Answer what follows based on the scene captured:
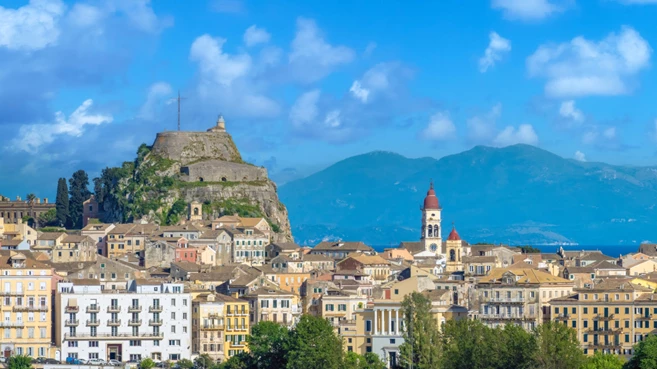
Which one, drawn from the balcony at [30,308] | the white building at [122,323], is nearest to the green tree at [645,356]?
the white building at [122,323]

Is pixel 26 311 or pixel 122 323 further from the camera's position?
pixel 122 323

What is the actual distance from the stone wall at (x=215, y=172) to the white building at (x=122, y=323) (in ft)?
250

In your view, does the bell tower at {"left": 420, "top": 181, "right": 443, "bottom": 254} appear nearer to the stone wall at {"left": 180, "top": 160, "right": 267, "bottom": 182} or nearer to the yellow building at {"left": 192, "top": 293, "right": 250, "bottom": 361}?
the stone wall at {"left": 180, "top": 160, "right": 267, "bottom": 182}

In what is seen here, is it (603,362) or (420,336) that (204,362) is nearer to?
(420,336)

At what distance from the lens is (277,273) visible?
466ft

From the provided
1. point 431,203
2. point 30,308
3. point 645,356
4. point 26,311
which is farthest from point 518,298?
point 431,203

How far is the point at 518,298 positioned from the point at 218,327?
2430 centimetres

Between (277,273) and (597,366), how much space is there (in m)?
49.1

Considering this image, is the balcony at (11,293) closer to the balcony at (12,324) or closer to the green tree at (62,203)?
the balcony at (12,324)

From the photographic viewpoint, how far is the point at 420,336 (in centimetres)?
10512

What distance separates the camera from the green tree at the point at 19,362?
106375mm

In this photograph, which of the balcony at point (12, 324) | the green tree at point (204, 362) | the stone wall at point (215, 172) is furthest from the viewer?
the stone wall at point (215, 172)

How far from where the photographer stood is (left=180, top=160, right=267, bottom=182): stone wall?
195 metres

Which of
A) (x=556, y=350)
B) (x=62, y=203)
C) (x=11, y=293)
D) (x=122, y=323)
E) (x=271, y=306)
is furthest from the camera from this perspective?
(x=62, y=203)
